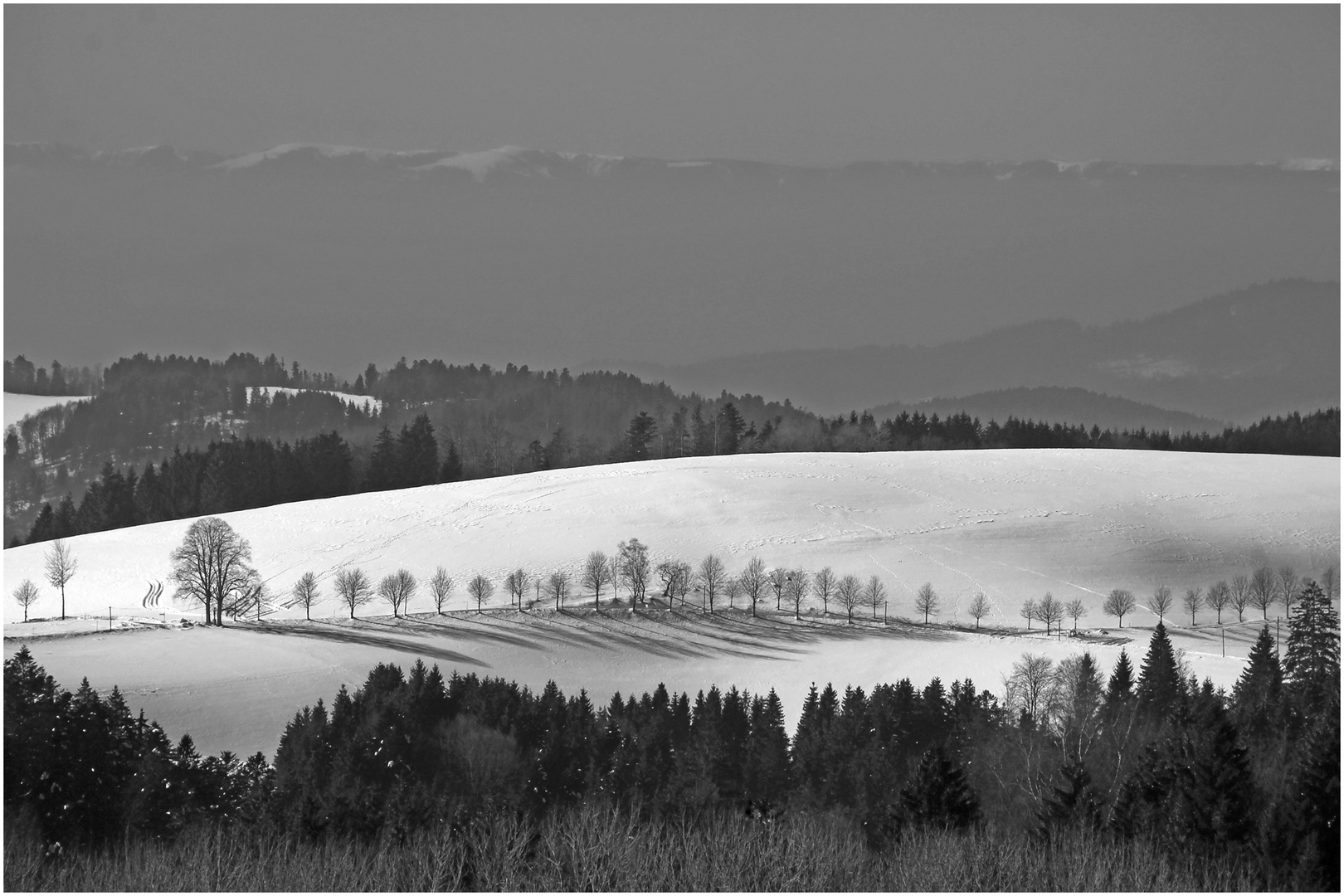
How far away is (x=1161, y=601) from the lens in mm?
79062

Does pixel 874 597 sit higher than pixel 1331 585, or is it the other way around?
pixel 1331 585

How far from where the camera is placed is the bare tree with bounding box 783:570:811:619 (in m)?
79.6

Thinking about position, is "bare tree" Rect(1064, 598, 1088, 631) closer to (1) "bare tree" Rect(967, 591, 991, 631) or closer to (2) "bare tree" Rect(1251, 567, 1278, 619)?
(1) "bare tree" Rect(967, 591, 991, 631)

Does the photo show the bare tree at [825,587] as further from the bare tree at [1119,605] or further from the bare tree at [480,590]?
the bare tree at [480,590]

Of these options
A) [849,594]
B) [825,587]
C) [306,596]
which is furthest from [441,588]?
[849,594]

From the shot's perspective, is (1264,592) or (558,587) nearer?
(1264,592)

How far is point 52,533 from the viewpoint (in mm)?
126375

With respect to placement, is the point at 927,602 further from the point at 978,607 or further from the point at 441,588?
the point at 441,588

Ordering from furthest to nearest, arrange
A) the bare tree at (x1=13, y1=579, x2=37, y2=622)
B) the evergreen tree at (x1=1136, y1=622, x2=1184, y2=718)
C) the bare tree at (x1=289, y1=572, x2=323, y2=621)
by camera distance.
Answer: the bare tree at (x1=13, y1=579, x2=37, y2=622) < the bare tree at (x1=289, y1=572, x2=323, y2=621) < the evergreen tree at (x1=1136, y1=622, x2=1184, y2=718)

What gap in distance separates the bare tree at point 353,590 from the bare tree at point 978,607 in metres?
37.4

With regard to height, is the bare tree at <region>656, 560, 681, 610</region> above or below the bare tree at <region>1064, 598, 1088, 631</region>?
above

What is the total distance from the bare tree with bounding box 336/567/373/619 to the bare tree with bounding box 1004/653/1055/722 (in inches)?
1535

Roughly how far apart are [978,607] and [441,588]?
33.2 m

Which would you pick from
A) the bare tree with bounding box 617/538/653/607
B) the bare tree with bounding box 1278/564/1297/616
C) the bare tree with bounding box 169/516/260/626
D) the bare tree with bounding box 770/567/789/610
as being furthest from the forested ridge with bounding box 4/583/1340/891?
the bare tree with bounding box 169/516/260/626
